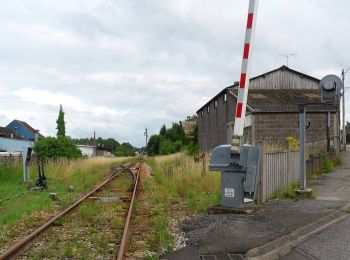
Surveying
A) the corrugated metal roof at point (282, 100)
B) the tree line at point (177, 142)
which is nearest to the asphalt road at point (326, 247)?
the corrugated metal roof at point (282, 100)

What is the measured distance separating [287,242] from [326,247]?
0.54m

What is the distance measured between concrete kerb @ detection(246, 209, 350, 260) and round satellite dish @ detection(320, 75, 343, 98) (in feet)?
10.9

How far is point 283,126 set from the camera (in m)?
32.8

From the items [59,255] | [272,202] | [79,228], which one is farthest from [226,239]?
[272,202]

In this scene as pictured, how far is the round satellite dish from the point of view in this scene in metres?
10.9

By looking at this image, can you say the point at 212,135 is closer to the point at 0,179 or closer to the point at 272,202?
the point at 0,179

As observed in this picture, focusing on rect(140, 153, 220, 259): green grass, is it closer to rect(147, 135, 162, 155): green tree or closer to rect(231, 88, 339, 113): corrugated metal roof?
rect(231, 88, 339, 113): corrugated metal roof

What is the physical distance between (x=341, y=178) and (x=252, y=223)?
8730 millimetres

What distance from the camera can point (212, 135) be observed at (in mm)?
45844

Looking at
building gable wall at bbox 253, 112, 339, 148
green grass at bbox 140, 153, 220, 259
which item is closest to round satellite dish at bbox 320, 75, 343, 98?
green grass at bbox 140, 153, 220, 259

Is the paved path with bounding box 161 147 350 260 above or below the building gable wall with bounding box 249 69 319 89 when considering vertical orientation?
below

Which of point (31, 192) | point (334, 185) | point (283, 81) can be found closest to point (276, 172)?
point (334, 185)

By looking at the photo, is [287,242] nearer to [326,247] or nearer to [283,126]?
[326,247]

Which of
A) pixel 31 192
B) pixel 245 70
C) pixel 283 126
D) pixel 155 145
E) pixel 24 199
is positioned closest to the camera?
pixel 245 70
